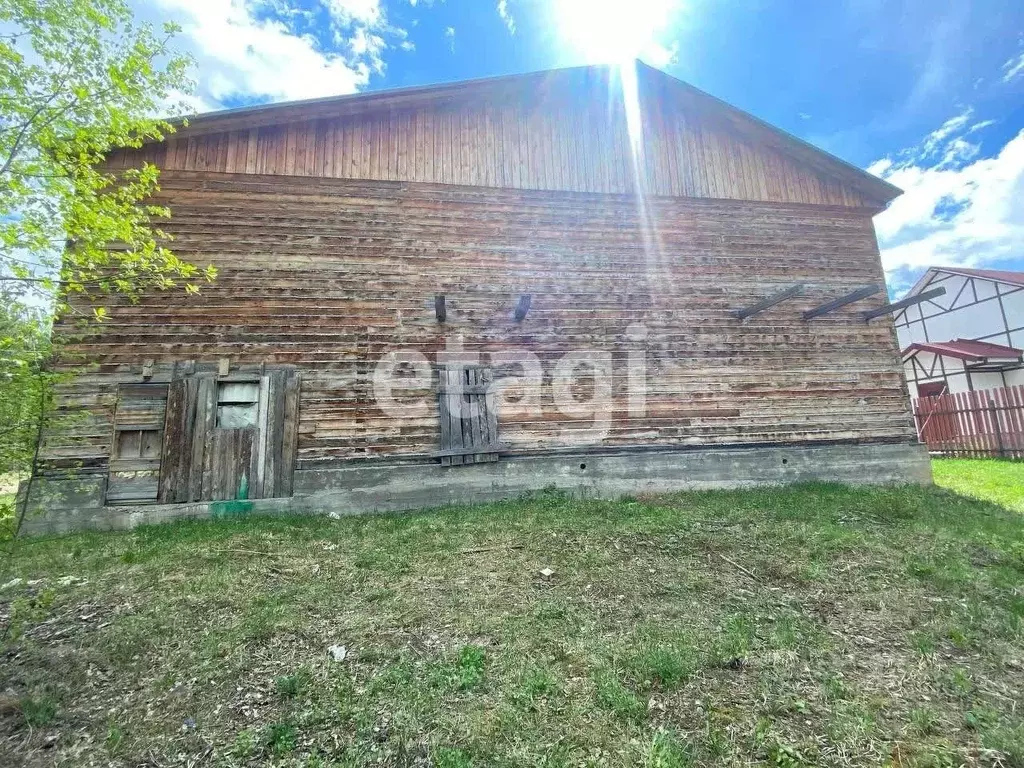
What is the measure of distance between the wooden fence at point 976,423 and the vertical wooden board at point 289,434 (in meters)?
20.7

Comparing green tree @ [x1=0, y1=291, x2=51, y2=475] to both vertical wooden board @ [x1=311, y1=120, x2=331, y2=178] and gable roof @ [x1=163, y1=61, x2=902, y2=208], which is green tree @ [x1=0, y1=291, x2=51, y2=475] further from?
gable roof @ [x1=163, y1=61, x2=902, y2=208]

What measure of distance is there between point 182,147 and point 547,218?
7179 millimetres

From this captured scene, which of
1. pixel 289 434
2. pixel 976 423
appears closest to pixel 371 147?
pixel 289 434

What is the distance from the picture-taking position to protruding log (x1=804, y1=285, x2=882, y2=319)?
10.1m

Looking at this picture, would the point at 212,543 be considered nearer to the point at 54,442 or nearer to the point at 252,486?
the point at 252,486

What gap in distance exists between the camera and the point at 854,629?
4.52m

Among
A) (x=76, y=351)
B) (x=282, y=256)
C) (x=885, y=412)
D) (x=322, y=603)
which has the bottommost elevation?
(x=322, y=603)

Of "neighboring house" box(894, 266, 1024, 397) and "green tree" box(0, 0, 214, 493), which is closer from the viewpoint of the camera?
"green tree" box(0, 0, 214, 493)

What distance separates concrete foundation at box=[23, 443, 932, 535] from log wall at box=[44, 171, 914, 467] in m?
0.37

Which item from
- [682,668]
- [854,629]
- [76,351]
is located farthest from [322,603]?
[76,351]

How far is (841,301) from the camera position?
10562 mm

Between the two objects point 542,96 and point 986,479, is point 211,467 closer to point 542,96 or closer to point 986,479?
point 542,96

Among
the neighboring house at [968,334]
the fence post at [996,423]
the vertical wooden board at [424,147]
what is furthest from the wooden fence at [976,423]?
the vertical wooden board at [424,147]

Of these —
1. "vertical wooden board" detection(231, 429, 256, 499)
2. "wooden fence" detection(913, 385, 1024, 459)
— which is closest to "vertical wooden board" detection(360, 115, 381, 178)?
"vertical wooden board" detection(231, 429, 256, 499)
